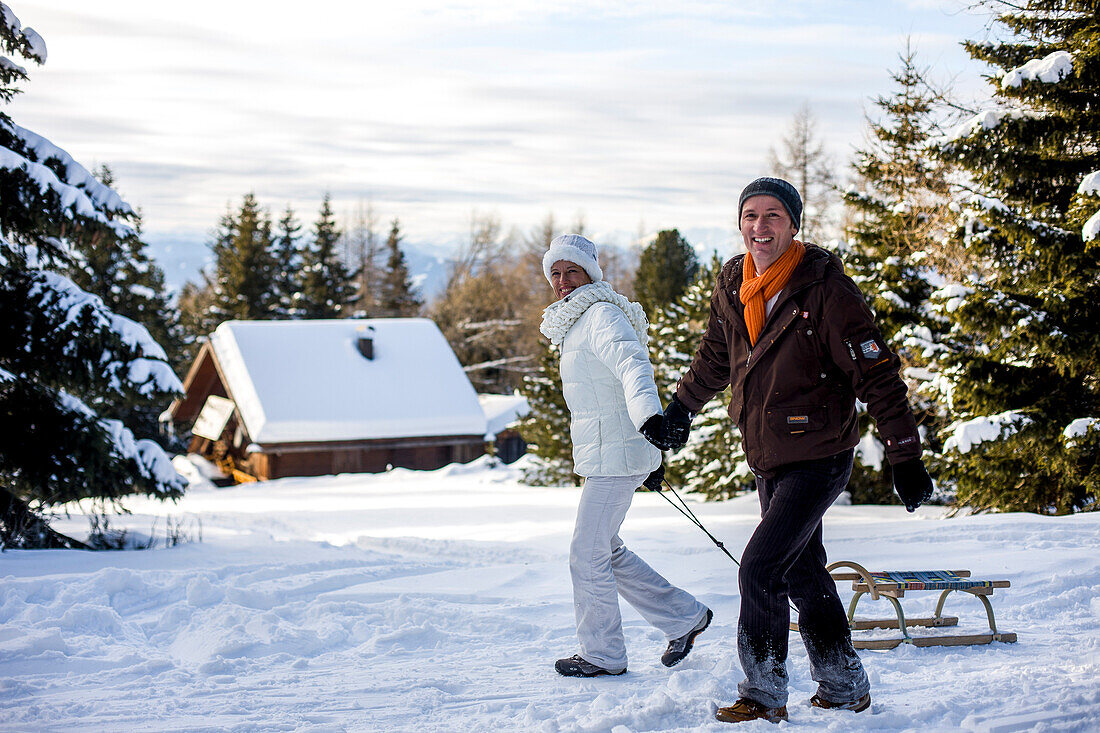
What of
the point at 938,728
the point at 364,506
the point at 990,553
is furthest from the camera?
the point at 364,506

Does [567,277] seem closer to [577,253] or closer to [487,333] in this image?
[577,253]

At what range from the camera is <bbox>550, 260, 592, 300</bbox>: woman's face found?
450 centimetres

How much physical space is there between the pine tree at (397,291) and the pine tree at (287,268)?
569cm

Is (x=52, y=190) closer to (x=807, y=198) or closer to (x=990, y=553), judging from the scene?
(x=990, y=553)

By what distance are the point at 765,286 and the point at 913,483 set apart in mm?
901

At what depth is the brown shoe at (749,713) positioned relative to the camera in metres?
3.57

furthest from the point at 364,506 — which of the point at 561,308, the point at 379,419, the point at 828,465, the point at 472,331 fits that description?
the point at 472,331

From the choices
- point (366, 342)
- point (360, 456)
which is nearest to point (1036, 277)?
point (360, 456)

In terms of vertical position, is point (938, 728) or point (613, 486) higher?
point (613, 486)

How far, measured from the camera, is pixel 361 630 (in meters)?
5.25

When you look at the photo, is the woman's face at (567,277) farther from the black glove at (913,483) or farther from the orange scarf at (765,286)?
the black glove at (913,483)

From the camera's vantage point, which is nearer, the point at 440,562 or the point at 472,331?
the point at 440,562

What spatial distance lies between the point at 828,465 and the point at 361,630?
9.42 feet

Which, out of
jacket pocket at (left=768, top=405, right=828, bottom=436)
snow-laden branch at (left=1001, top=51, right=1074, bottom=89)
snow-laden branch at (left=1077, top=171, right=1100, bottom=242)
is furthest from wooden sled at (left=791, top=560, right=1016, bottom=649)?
snow-laden branch at (left=1001, top=51, right=1074, bottom=89)
